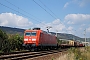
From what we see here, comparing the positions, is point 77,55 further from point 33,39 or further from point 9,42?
point 9,42

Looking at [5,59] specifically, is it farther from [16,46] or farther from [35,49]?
[16,46]

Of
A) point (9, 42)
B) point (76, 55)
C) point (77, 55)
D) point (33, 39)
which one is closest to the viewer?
point (76, 55)

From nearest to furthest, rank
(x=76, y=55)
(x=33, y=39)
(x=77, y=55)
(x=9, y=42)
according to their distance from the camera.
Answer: (x=76, y=55) → (x=77, y=55) → (x=33, y=39) → (x=9, y=42)

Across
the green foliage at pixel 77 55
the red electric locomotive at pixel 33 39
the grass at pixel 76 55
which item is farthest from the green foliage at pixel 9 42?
the green foliage at pixel 77 55

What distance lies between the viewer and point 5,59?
15000 mm

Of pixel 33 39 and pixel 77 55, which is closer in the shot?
pixel 77 55

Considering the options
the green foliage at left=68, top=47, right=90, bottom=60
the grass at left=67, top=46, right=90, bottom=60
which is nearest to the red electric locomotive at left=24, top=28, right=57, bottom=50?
the grass at left=67, top=46, right=90, bottom=60

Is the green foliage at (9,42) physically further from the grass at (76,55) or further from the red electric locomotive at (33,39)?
the grass at (76,55)

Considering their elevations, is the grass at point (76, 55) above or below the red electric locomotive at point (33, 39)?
below

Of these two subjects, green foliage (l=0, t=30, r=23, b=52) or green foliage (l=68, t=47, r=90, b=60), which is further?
green foliage (l=0, t=30, r=23, b=52)

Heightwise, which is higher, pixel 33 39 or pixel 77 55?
pixel 33 39

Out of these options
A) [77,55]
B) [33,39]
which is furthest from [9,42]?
[77,55]

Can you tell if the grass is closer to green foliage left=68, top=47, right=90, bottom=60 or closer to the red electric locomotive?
green foliage left=68, top=47, right=90, bottom=60

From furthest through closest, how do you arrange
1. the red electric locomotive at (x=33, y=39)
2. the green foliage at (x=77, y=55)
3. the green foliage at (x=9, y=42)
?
1. the red electric locomotive at (x=33, y=39)
2. the green foliage at (x=9, y=42)
3. the green foliage at (x=77, y=55)
